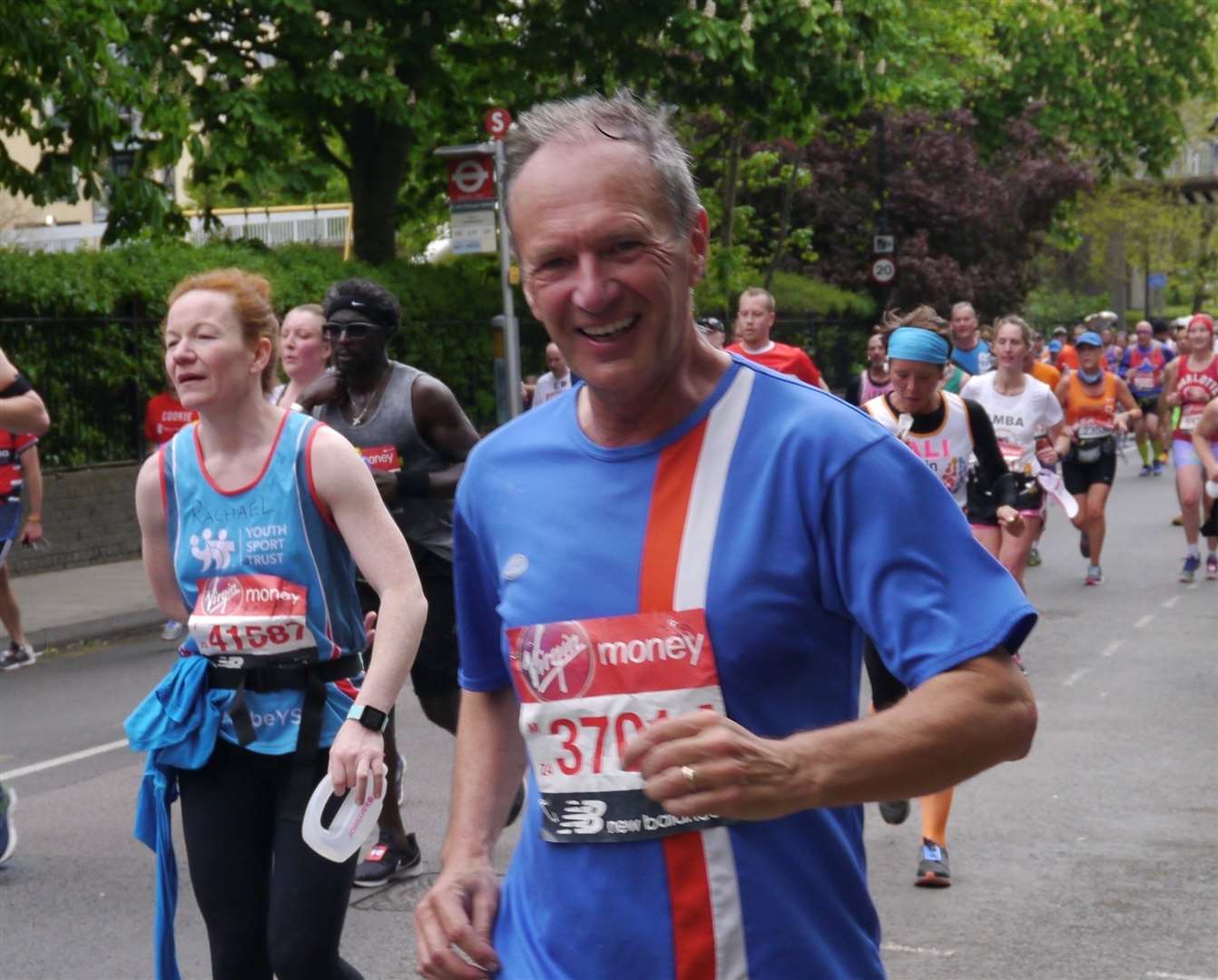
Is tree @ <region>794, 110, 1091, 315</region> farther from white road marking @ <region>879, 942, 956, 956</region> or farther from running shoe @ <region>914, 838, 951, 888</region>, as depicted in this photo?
white road marking @ <region>879, 942, 956, 956</region>

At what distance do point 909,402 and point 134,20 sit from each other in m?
12.3

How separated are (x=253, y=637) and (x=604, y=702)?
6.40ft

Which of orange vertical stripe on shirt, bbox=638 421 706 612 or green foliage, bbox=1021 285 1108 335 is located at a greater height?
orange vertical stripe on shirt, bbox=638 421 706 612

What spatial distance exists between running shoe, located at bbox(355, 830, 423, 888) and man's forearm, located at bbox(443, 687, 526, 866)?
3.79 m

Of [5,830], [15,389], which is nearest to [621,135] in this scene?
[15,389]

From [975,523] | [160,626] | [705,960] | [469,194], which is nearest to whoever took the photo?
[705,960]

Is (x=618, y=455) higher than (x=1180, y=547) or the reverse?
higher

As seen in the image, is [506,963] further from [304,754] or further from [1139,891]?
[1139,891]

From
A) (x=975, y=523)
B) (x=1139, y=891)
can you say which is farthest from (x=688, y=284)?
(x=975, y=523)

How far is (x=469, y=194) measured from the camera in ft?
53.7

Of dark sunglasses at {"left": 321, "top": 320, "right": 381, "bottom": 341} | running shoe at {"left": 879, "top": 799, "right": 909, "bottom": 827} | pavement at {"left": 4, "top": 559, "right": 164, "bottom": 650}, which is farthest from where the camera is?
pavement at {"left": 4, "top": 559, "right": 164, "bottom": 650}

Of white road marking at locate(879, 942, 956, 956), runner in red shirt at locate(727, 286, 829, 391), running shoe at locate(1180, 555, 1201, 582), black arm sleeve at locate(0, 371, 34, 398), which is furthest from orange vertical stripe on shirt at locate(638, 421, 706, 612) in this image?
running shoe at locate(1180, 555, 1201, 582)

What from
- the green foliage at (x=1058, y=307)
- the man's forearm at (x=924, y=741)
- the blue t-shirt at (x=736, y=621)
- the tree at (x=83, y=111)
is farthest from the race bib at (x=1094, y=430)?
the green foliage at (x=1058, y=307)

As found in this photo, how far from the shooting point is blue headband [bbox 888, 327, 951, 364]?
745cm
